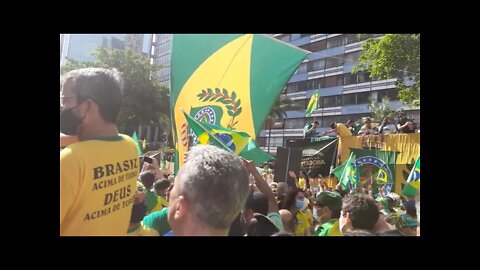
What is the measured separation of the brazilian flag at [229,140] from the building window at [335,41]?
32788mm

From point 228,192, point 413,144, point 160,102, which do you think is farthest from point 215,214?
point 413,144

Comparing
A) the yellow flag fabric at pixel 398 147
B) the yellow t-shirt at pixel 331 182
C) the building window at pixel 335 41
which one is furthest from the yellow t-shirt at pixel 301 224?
the building window at pixel 335 41

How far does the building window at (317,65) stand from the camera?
36.7 metres

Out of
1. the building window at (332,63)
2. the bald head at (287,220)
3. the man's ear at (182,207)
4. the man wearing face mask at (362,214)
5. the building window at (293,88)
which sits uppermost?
the building window at (332,63)

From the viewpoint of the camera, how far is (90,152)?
2.12 metres

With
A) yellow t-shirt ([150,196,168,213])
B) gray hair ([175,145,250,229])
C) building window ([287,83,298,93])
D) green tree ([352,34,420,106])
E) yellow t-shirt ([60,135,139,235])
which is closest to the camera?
gray hair ([175,145,250,229])

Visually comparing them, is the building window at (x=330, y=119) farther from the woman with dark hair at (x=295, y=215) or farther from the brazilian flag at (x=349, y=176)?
the woman with dark hair at (x=295, y=215)

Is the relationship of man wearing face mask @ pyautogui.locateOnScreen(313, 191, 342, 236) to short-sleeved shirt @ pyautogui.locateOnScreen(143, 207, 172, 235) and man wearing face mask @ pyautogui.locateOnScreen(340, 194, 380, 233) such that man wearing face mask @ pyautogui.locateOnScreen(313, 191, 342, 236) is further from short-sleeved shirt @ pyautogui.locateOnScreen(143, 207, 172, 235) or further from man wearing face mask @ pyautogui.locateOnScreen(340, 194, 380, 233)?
short-sleeved shirt @ pyautogui.locateOnScreen(143, 207, 172, 235)

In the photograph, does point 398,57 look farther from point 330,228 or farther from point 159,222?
point 159,222

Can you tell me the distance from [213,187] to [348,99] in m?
34.9

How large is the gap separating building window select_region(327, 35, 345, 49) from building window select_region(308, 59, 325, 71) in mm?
1953

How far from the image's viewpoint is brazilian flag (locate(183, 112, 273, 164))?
11.2ft

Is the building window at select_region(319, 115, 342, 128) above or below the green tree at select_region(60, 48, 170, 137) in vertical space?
above

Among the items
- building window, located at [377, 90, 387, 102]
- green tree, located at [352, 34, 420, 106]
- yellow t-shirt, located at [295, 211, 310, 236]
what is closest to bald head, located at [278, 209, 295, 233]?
yellow t-shirt, located at [295, 211, 310, 236]
